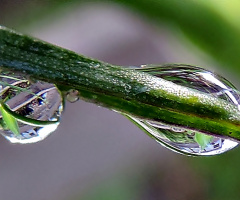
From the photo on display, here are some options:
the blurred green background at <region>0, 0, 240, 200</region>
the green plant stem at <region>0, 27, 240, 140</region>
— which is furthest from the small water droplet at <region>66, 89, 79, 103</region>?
the blurred green background at <region>0, 0, 240, 200</region>

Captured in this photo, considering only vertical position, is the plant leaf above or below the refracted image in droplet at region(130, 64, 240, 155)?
below

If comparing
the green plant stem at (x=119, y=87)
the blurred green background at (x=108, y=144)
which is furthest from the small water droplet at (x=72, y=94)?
the blurred green background at (x=108, y=144)

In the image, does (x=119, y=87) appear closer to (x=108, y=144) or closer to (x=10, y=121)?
(x=10, y=121)

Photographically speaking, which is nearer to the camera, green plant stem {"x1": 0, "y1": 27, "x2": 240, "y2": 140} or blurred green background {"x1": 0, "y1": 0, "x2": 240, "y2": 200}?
green plant stem {"x1": 0, "y1": 27, "x2": 240, "y2": 140}

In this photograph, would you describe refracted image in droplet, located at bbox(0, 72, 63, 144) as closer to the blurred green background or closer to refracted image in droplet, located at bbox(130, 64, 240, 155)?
refracted image in droplet, located at bbox(130, 64, 240, 155)

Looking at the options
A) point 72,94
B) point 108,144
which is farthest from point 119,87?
point 108,144

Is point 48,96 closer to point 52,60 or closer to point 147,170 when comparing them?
point 52,60

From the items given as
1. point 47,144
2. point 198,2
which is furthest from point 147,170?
point 198,2
